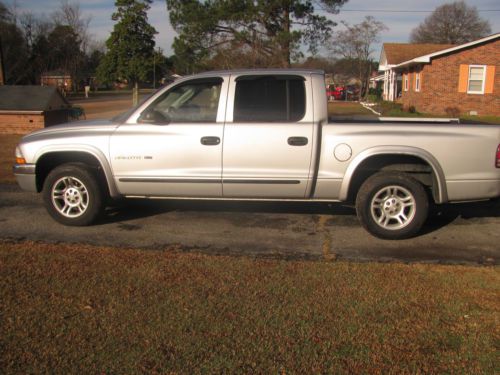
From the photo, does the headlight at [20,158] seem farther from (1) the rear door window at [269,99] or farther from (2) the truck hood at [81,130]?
(1) the rear door window at [269,99]

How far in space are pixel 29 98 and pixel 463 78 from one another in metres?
20.0

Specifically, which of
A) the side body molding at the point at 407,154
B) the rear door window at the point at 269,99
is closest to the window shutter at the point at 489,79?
the side body molding at the point at 407,154

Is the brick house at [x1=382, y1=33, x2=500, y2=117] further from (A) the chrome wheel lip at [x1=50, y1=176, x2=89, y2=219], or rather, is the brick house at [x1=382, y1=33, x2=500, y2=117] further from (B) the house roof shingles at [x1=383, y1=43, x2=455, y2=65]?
(A) the chrome wheel lip at [x1=50, y1=176, x2=89, y2=219]

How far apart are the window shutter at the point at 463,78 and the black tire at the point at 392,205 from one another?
2213 centimetres

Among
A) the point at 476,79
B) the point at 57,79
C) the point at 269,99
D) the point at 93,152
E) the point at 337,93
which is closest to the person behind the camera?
the point at 269,99

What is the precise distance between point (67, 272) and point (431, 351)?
3.00 m

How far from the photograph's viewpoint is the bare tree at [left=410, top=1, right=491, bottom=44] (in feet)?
202

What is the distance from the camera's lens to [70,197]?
5930mm

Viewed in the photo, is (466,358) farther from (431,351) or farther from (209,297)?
(209,297)

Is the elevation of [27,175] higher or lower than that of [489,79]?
lower

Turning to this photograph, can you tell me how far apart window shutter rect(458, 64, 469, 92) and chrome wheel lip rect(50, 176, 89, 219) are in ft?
77.1

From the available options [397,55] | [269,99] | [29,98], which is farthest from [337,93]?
[269,99]

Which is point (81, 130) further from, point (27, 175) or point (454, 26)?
point (454, 26)

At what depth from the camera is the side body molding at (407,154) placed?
531 centimetres
